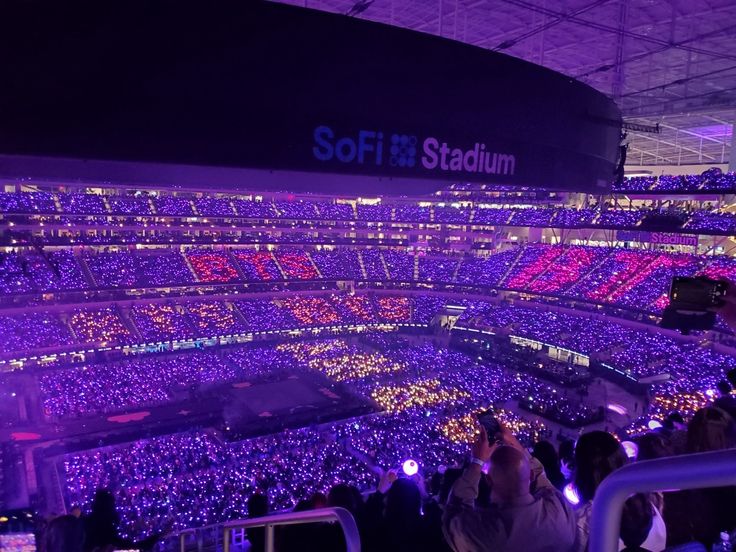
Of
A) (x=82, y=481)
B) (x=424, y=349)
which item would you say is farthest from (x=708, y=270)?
(x=82, y=481)

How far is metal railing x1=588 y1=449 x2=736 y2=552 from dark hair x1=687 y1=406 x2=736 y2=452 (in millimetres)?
2456

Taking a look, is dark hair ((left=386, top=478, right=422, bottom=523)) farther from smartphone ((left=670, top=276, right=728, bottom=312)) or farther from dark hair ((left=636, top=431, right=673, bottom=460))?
smartphone ((left=670, top=276, right=728, bottom=312))

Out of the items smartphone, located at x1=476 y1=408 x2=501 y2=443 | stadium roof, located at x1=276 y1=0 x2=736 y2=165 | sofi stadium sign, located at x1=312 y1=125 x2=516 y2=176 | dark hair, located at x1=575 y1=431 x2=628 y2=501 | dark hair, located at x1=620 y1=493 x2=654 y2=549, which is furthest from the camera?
stadium roof, located at x1=276 y1=0 x2=736 y2=165

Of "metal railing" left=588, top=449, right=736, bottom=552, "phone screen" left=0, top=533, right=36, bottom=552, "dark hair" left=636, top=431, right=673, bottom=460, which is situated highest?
"metal railing" left=588, top=449, right=736, bottom=552

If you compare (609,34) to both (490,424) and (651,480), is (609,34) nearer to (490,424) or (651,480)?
(490,424)

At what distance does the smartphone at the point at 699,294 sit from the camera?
283 cm

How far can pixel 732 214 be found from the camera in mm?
33688

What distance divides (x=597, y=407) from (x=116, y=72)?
77.3 feet

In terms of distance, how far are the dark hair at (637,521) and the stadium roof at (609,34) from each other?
1109 centimetres

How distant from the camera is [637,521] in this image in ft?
6.56

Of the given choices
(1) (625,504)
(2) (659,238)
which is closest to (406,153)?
(1) (625,504)

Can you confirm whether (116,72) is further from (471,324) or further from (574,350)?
(471,324)

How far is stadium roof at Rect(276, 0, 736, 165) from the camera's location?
15.4 m

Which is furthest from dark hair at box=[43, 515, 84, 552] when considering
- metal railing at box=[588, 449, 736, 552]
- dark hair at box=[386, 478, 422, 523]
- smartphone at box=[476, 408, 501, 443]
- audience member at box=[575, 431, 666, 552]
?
metal railing at box=[588, 449, 736, 552]
